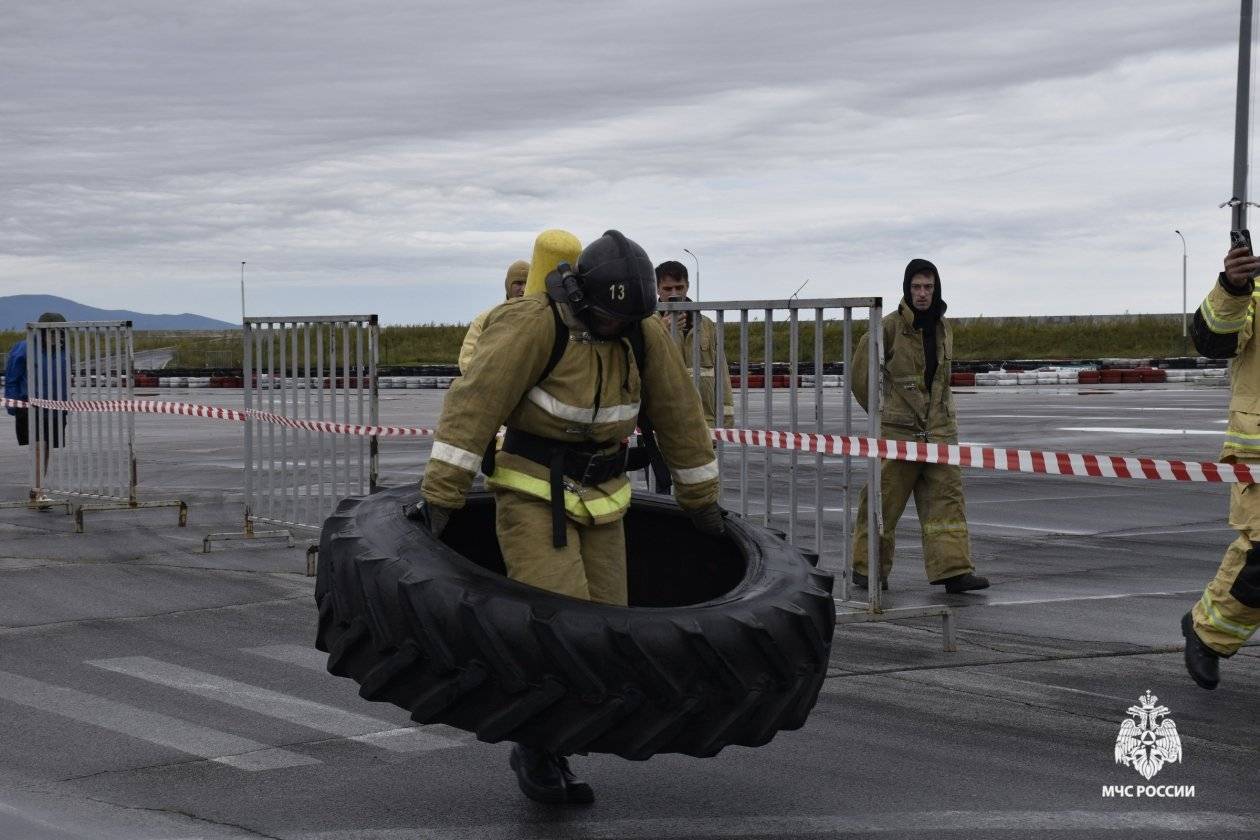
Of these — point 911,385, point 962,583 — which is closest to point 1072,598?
point 962,583

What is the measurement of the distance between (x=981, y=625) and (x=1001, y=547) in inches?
138

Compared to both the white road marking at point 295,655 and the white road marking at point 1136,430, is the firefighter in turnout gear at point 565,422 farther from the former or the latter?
the white road marking at point 1136,430

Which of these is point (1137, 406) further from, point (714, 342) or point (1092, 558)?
point (714, 342)

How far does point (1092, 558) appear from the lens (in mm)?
11562

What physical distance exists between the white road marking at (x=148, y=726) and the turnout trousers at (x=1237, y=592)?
12.7ft

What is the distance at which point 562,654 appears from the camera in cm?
472

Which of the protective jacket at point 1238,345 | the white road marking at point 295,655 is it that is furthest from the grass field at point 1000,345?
the protective jacket at point 1238,345

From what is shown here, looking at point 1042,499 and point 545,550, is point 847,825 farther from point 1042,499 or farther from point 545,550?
point 1042,499

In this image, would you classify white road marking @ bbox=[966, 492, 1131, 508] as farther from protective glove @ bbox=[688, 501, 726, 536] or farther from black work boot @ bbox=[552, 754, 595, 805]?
black work boot @ bbox=[552, 754, 595, 805]

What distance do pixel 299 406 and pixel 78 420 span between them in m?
3.58

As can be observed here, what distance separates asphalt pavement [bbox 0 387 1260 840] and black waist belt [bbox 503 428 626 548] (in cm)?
99

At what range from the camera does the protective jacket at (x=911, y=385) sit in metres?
10.1

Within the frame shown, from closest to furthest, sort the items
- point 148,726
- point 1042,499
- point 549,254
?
point 549,254 → point 148,726 → point 1042,499

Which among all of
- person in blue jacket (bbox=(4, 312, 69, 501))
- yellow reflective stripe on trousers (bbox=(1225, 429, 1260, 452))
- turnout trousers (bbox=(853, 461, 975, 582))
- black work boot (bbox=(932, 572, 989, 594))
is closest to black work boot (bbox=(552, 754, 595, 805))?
yellow reflective stripe on trousers (bbox=(1225, 429, 1260, 452))
